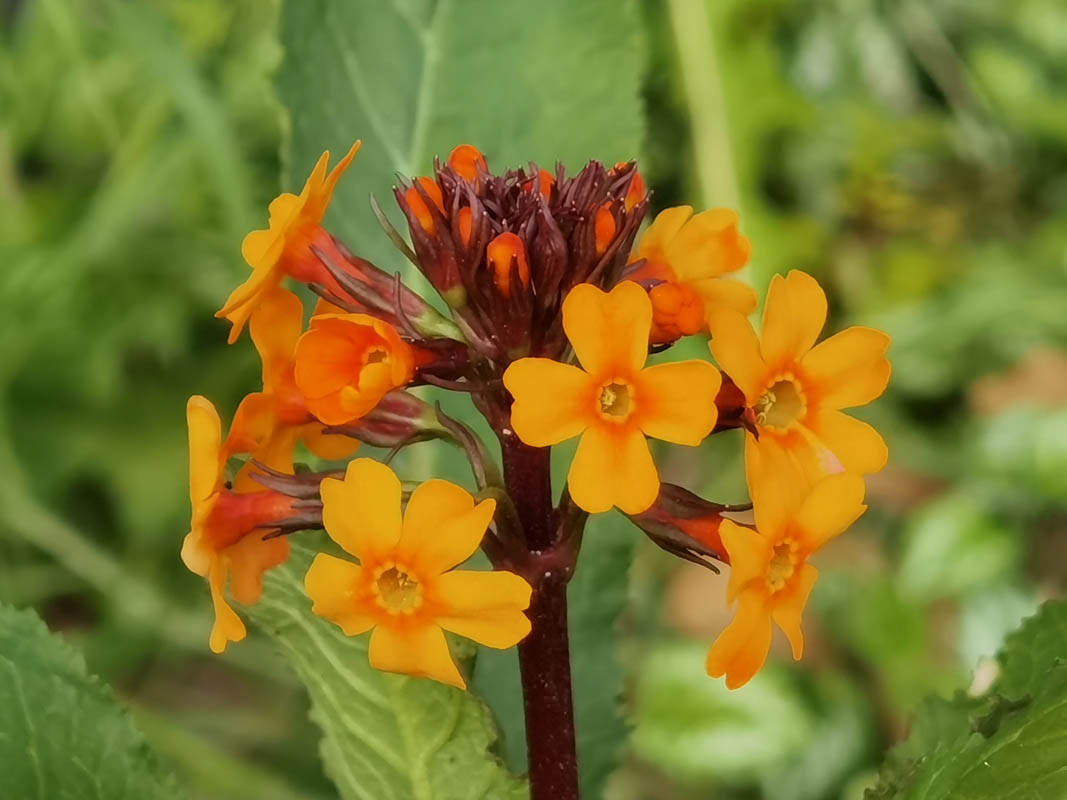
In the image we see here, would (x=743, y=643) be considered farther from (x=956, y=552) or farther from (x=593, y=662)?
(x=956, y=552)

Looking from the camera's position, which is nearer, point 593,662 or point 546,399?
point 546,399

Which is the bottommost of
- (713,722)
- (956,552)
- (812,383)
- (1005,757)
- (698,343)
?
(1005,757)

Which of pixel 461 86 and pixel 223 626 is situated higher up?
pixel 461 86

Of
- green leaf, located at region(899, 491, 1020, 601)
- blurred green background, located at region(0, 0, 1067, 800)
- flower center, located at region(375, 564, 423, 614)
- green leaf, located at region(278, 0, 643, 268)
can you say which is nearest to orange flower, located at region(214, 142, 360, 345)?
flower center, located at region(375, 564, 423, 614)

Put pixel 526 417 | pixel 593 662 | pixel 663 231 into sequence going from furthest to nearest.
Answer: pixel 593 662
pixel 663 231
pixel 526 417

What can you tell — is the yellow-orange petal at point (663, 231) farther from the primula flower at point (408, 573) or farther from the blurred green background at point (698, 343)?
the blurred green background at point (698, 343)

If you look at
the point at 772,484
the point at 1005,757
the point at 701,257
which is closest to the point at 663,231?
→ the point at 701,257

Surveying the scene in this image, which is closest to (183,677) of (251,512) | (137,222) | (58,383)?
(58,383)
